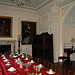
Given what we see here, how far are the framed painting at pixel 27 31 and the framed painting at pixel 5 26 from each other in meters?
1.21

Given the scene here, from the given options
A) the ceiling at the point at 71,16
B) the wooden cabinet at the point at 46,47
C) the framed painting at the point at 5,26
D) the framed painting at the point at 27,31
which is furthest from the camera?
the framed painting at the point at 27,31

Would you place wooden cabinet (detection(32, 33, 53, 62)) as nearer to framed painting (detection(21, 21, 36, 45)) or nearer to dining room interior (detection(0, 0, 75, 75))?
dining room interior (detection(0, 0, 75, 75))

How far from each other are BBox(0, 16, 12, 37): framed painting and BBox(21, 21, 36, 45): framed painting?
1213 millimetres

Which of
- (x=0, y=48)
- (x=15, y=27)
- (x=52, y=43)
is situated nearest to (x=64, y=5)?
(x=52, y=43)

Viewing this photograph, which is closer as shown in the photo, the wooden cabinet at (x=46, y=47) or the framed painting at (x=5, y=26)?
the wooden cabinet at (x=46, y=47)

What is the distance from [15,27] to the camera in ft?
30.3

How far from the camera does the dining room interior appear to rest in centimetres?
736

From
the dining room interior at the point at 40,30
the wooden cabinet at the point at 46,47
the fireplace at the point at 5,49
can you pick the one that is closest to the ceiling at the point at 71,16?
the dining room interior at the point at 40,30

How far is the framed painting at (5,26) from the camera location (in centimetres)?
877

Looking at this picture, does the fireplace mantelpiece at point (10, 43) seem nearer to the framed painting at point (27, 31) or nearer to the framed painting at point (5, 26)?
the framed painting at point (5, 26)

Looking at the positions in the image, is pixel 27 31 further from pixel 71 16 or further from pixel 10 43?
pixel 71 16

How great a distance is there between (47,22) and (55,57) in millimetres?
3025

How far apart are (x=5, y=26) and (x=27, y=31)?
212 cm

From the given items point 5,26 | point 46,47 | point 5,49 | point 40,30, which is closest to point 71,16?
point 46,47
